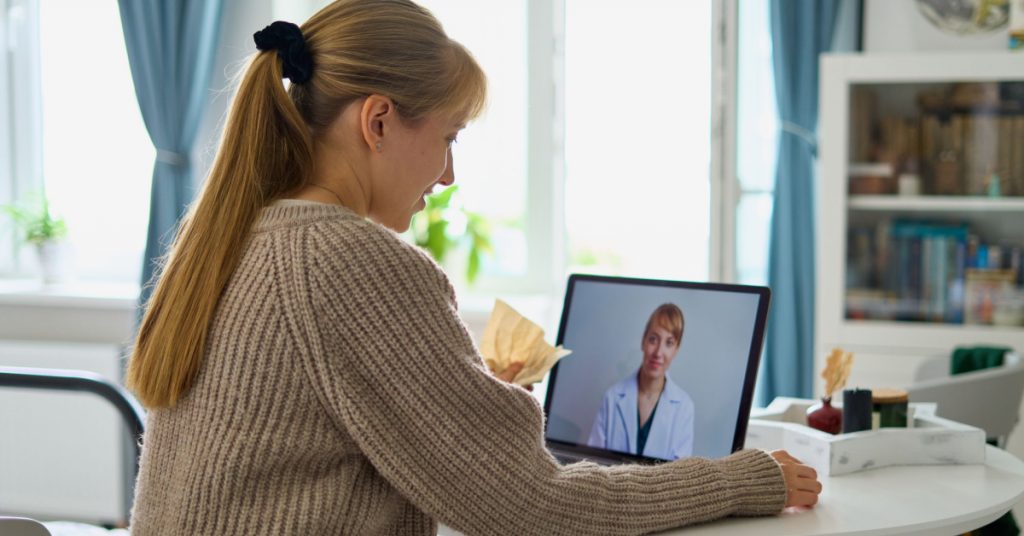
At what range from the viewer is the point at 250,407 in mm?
1083

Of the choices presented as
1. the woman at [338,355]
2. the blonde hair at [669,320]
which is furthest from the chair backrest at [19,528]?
the blonde hair at [669,320]

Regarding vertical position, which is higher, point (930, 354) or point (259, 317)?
point (259, 317)

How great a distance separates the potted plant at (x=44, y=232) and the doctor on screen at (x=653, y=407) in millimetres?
2909

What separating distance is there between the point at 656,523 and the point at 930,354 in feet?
7.06

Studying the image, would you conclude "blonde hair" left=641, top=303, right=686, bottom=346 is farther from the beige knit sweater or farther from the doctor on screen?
the beige knit sweater

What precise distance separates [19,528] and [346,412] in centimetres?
46

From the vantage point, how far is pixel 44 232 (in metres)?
3.82

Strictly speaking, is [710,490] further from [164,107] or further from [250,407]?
[164,107]

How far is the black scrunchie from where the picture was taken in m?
1.18

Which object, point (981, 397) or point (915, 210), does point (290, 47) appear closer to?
point (981, 397)

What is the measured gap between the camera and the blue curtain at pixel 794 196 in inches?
129

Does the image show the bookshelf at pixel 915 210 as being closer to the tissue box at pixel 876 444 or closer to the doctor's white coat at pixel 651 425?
the tissue box at pixel 876 444

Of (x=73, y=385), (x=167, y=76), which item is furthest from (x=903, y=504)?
(x=167, y=76)

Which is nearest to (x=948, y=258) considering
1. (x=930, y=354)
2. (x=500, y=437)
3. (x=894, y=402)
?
(x=930, y=354)
